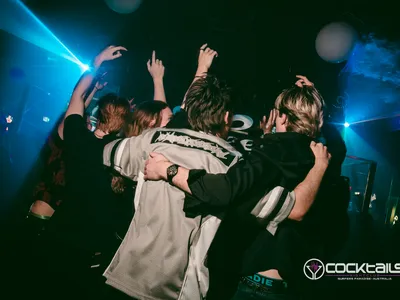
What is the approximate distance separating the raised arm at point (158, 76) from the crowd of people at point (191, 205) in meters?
0.35

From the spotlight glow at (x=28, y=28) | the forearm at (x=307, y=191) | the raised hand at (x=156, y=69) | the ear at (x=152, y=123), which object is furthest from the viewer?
the spotlight glow at (x=28, y=28)

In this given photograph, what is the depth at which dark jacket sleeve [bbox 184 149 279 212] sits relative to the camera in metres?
1.19

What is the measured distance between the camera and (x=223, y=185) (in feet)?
3.90

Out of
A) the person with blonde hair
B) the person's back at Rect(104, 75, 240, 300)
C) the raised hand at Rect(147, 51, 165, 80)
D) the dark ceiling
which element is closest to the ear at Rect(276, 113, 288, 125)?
the person with blonde hair

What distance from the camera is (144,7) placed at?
9.73 feet

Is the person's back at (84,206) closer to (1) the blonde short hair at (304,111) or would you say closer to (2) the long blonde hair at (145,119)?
(2) the long blonde hair at (145,119)

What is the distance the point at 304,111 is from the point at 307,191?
541 millimetres

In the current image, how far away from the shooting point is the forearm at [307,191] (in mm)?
1354

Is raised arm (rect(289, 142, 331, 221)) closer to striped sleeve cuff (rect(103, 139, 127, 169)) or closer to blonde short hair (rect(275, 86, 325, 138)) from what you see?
blonde short hair (rect(275, 86, 325, 138))

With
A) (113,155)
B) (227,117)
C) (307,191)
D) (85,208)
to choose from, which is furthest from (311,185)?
(85,208)

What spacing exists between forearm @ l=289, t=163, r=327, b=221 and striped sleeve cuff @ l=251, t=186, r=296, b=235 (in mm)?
77

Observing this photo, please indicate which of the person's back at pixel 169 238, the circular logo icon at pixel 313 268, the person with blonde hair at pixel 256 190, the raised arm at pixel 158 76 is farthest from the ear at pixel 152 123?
the circular logo icon at pixel 313 268

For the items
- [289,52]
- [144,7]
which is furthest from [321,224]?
[144,7]

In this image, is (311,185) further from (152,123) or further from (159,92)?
(159,92)
